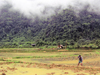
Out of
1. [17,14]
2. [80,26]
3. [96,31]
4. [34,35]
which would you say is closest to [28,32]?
[34,35]

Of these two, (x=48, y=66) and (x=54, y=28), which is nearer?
(x=48, y=66)

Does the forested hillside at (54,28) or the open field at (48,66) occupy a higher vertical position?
the forested hillside at (54,28)

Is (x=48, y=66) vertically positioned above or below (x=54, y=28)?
below

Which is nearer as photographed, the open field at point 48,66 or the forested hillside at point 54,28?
the open field at point 48,66

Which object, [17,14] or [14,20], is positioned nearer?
[14,20]

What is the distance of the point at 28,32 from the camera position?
56562 mm

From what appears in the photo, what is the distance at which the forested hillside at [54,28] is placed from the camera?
44.4 metres

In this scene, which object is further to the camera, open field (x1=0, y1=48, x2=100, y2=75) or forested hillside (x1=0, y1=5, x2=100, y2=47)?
forested hillside (x1=0, y1=5, x2=100, y2=47)

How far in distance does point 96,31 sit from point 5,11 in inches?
1938

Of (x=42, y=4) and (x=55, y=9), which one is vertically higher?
(x=42, y=4)

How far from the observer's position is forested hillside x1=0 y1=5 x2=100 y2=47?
1750 inches

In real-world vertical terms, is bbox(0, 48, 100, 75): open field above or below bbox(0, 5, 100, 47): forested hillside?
below

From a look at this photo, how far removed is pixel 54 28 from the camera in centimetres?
4938

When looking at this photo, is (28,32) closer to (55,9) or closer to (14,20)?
(14,20)
